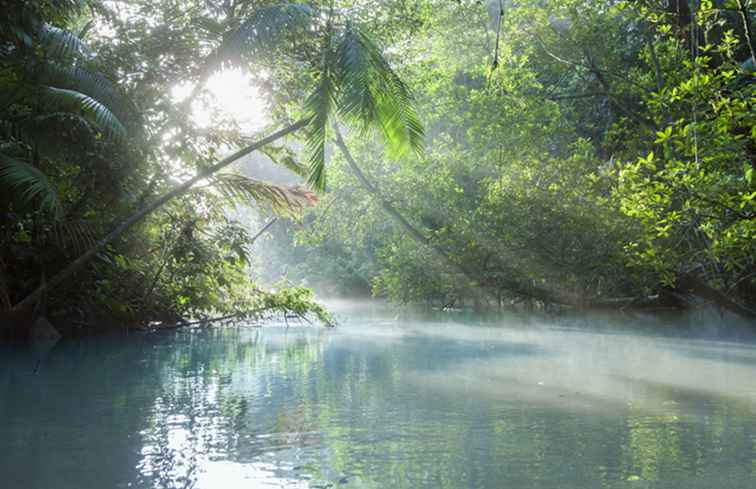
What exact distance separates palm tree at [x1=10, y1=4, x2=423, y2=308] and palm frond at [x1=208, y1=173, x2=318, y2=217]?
80cm

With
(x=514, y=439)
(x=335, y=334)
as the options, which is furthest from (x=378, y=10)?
(x=514, y=439)

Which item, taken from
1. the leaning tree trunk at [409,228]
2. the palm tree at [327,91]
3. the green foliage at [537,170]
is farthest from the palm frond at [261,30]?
the leaning tree trunk at [409,228]

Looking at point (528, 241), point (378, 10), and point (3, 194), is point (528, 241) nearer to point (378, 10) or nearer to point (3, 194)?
point (378, 10)

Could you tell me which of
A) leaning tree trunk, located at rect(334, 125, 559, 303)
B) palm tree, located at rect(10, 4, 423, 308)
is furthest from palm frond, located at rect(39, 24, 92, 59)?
leaning tree trunk, located at rect(334, 125, 559, 303)

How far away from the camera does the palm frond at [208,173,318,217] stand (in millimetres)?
11250

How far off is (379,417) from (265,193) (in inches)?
269

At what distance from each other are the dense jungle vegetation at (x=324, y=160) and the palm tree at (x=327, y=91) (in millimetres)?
33

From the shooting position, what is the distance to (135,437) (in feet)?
14.9

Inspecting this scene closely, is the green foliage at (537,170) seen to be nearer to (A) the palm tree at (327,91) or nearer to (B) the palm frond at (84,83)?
(A) the palm tree at (327,91)

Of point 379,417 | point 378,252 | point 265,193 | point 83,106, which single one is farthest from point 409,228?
point 379,417

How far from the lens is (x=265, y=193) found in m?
11.5

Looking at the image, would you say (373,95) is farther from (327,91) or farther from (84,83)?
(84,83)

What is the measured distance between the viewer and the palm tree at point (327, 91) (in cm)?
957

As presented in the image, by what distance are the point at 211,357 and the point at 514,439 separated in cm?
571
